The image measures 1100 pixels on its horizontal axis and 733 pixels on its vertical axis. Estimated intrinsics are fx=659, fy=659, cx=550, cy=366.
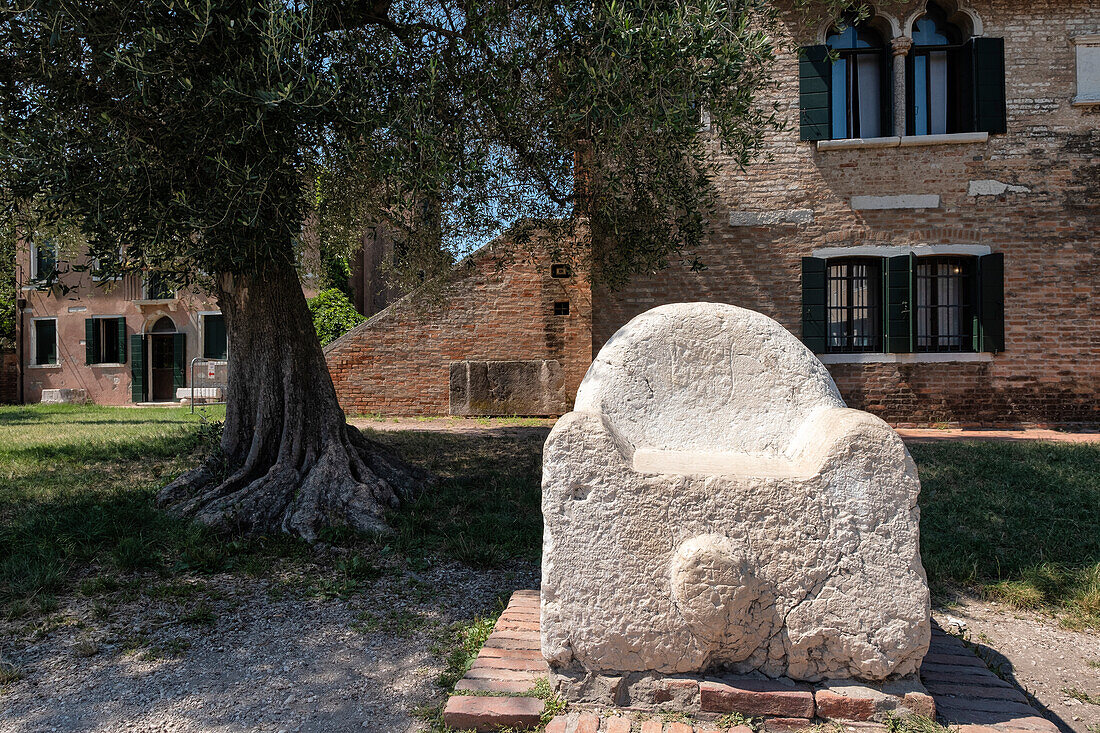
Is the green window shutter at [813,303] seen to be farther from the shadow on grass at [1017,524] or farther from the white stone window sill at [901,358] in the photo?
the shadow on grass at [1017,524]

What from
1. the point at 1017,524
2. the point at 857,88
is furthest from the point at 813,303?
the point at 1017,524

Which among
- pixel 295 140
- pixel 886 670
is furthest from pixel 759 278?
pixel 886 670

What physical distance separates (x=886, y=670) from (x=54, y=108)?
18.9ft

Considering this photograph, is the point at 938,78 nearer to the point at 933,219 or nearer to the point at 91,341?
the point at 933,219

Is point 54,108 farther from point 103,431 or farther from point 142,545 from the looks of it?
point 103,431

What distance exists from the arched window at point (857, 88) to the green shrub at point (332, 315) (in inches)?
467

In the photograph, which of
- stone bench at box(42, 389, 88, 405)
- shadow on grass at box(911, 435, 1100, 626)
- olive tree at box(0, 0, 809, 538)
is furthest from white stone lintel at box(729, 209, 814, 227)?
stone bench at box(42, 389, 88, 405)

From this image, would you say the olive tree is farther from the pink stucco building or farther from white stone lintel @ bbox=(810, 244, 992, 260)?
the pink stucco building

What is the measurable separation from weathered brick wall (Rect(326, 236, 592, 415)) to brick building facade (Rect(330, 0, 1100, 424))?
3.58ft

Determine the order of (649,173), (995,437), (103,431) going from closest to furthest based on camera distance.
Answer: (649,173) → (995,437) → (103,431)

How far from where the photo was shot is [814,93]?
10328 mm

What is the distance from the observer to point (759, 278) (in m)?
10.6

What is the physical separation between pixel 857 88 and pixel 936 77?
4.10 feet

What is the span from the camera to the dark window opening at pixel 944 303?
10.6 m
